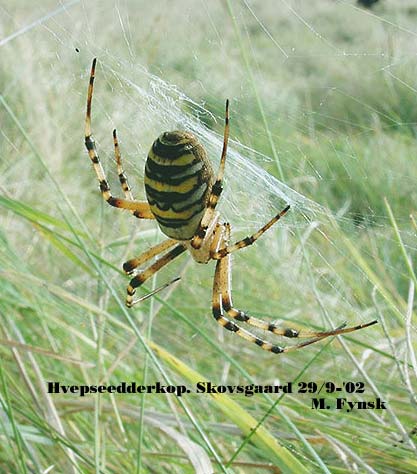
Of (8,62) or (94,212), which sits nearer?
(94,212)

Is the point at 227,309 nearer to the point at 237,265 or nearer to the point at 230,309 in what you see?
the point at 230,309

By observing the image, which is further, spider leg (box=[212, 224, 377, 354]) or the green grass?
spider leg (box=[212, 224, 377, 354])

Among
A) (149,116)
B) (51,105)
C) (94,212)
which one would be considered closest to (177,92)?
(149,116)

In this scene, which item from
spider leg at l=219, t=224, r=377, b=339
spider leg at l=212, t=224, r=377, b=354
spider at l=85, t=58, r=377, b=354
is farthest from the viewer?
spider leg at l=212, t=224, r=377, b=354

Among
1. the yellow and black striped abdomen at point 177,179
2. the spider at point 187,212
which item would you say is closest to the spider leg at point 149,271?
the spider at point 187,212

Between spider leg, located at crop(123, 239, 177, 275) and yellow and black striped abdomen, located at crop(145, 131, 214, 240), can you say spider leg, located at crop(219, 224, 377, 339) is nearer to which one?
spider leg, located at crop(123, 239, 177, 275)

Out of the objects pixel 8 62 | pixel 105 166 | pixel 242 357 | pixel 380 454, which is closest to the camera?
pixel 380 454

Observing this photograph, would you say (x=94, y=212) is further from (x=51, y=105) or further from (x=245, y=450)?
(x=245, y=450)

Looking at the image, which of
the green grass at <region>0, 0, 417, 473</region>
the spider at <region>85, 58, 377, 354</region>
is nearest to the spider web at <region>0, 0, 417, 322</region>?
the green grass at <region>0, 0, 417, 473</region>
